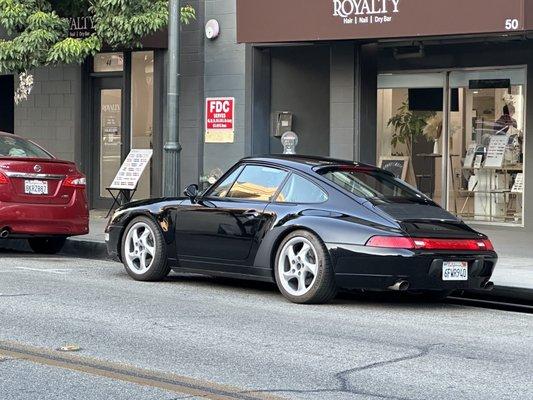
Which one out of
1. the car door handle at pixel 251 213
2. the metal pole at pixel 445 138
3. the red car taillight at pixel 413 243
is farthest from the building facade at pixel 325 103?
the red car taillight at pixel 413 243

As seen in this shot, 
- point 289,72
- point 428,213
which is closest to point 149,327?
point 428,213

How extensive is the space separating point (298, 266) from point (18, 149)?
5.41 meters

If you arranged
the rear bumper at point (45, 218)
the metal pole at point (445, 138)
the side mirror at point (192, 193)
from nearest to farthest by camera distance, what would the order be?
1. the side mirror at point (192, 193)
2. the rear bumper at point (45, 218)
3. the metal pole at point (445, 138)

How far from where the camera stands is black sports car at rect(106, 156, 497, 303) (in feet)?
31.6

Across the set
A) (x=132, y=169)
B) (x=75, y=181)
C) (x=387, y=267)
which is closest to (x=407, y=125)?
(x=132, y=169)

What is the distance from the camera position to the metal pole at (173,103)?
14727 millimetres

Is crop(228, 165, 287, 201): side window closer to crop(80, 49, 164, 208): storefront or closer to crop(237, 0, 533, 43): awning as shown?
crop(237, 0, 533, 43): awning

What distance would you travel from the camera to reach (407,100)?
1867 centimetres

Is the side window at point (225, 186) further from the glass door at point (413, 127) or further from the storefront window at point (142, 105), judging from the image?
the storefront window at point (142, 105)

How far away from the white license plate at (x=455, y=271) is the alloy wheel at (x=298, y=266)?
1.15 meters

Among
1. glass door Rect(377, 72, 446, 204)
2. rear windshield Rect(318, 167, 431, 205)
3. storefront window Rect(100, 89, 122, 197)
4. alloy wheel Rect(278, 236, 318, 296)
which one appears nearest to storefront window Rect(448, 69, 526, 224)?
glass door Rect(377, 72, 446, 204)

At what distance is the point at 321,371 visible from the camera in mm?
7035

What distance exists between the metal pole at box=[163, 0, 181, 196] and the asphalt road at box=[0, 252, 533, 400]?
3907 millimetres

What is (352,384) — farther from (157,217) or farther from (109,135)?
(109,135)
